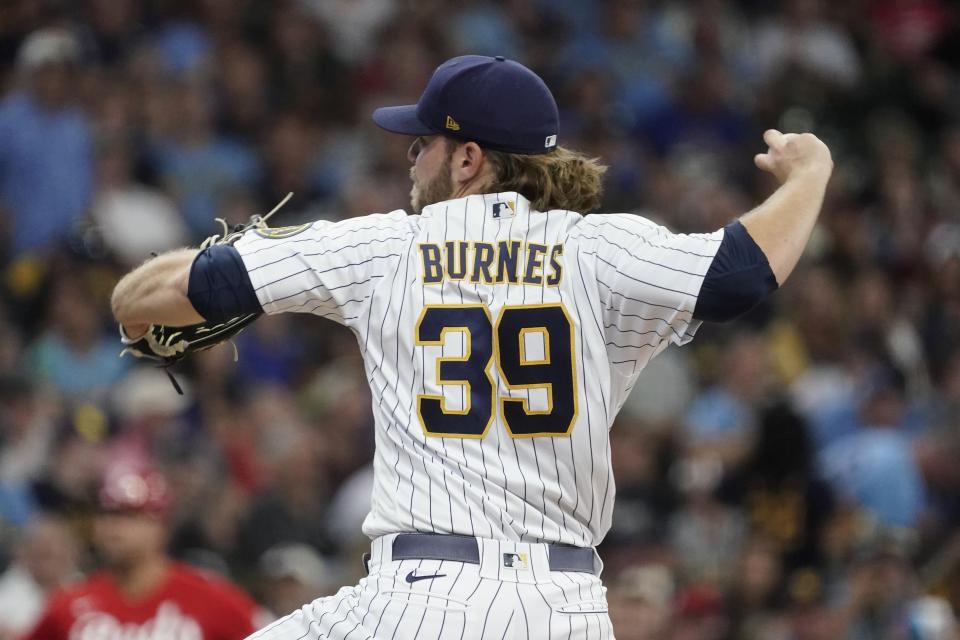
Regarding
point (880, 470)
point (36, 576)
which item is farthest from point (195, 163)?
point (880, 470)

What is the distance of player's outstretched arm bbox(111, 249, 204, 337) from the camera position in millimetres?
3518

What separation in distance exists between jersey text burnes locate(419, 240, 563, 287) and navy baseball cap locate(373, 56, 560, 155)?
0.28 metres

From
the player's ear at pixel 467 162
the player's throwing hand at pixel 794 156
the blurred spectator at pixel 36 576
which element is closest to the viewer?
the player's throwing hand at pixel 794 156

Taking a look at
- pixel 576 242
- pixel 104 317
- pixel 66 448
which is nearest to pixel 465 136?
pixel 576 242

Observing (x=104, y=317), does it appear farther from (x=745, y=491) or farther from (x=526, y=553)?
(x=526, y=553)

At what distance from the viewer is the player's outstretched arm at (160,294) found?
3.52 metres

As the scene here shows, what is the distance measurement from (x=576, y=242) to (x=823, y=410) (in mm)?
6398

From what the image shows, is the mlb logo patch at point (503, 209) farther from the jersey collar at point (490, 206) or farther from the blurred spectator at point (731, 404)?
the blurred spectator at point (731, 404)

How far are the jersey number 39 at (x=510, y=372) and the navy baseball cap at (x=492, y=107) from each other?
1.46 ft

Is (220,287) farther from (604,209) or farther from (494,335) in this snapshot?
(604,209)


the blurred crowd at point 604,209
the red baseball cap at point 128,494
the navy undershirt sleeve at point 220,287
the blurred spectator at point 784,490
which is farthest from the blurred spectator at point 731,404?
the navy undershirt sleeve at point 220,287

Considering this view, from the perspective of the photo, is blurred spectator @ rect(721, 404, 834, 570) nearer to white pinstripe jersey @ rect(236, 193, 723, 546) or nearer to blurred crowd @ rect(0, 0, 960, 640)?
blurred crowd @ rect(0, 0, 960, 640)

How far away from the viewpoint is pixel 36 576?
7418mm

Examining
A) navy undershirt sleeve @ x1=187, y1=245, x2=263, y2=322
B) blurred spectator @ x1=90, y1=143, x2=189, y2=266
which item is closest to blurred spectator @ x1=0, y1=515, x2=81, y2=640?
blurred spectator @ x1=90, y1=143, x2=189, y2=266
